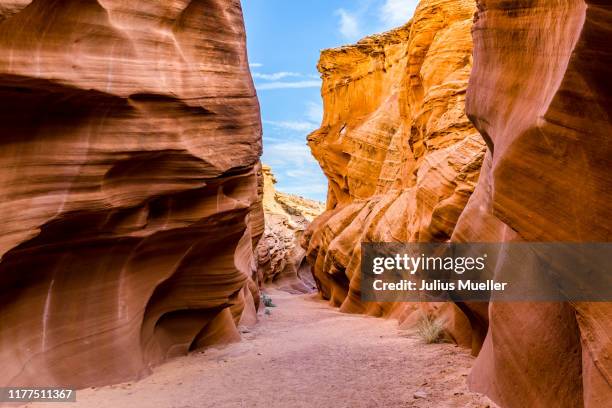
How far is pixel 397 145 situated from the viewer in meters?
24.9

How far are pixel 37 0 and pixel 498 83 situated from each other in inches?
214

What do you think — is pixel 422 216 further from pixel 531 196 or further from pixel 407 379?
pixel 531 196

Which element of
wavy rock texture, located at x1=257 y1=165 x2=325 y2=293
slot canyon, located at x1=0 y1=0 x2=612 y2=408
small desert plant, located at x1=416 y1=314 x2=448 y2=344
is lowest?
wavy rock texture, located at x1=257 y1=165 x2=325 y2=293

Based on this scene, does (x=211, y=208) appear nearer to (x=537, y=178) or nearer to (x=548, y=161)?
(x=537, y=178)

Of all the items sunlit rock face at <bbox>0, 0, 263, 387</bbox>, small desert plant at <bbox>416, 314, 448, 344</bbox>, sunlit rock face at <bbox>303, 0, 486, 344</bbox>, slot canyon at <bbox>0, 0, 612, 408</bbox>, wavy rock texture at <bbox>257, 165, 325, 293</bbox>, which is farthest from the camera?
wavy rock texture at <bbox>257, 165, 325, 293</bbox>

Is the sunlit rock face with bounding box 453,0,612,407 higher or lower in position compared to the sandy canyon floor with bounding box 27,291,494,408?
higher

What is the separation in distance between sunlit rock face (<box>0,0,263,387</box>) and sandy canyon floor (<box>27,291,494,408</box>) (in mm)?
879

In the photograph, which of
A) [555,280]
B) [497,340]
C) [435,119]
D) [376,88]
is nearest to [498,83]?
[555,280]

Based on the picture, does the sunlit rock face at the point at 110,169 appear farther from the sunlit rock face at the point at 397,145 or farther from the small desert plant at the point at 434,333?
the sunlit rock face at the point at 397,145

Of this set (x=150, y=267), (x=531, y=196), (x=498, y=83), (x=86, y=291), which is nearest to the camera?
(x=531, y=196)

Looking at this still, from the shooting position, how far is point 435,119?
14820 millimetres

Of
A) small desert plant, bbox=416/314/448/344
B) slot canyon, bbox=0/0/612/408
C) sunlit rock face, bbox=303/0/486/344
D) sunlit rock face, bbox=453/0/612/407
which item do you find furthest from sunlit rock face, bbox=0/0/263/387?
sunlit rock face, bbox=303/0/486/344

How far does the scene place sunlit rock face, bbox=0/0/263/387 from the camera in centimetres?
651

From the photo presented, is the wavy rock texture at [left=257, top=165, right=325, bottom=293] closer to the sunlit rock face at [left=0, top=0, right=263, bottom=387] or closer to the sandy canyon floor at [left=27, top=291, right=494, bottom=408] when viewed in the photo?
the sandy canyon floor at [left=27, top=291, right=494, bottom=408]
